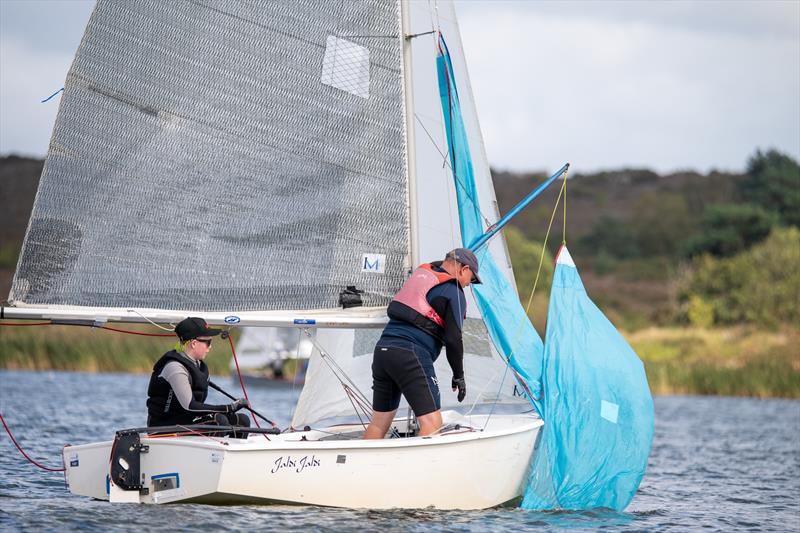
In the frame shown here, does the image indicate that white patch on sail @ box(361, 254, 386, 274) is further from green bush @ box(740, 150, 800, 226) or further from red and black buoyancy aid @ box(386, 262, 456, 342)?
green bush @ box(740, 150, 800, 226)

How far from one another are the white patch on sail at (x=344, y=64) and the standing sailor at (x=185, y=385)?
210cm

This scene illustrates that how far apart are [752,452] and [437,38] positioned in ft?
28.7

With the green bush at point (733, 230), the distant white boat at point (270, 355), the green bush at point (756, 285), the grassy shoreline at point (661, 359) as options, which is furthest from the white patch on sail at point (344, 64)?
the green bush at point (733, 230)

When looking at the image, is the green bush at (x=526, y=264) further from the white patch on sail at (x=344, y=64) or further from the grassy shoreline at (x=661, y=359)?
the white patch on sail at (x=344, y=64)

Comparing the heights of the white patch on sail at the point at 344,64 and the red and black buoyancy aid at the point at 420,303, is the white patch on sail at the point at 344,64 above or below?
above

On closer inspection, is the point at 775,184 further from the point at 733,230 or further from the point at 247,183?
the point at 247,183

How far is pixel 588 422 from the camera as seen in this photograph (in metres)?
9.32

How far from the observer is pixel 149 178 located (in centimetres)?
902

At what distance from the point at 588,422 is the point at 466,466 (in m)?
1.28

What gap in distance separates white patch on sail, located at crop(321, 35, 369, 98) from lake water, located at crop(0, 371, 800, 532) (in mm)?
3209

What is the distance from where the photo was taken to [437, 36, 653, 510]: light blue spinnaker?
9.27 metres

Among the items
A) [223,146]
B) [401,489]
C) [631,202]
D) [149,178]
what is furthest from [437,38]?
[631,202]

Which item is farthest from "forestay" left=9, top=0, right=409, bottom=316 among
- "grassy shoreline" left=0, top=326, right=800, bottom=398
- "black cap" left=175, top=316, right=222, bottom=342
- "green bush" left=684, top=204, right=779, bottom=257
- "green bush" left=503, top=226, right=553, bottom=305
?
"green bush" left=684, top=204, right=779, bottom=257

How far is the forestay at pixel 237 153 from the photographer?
8922 mm
